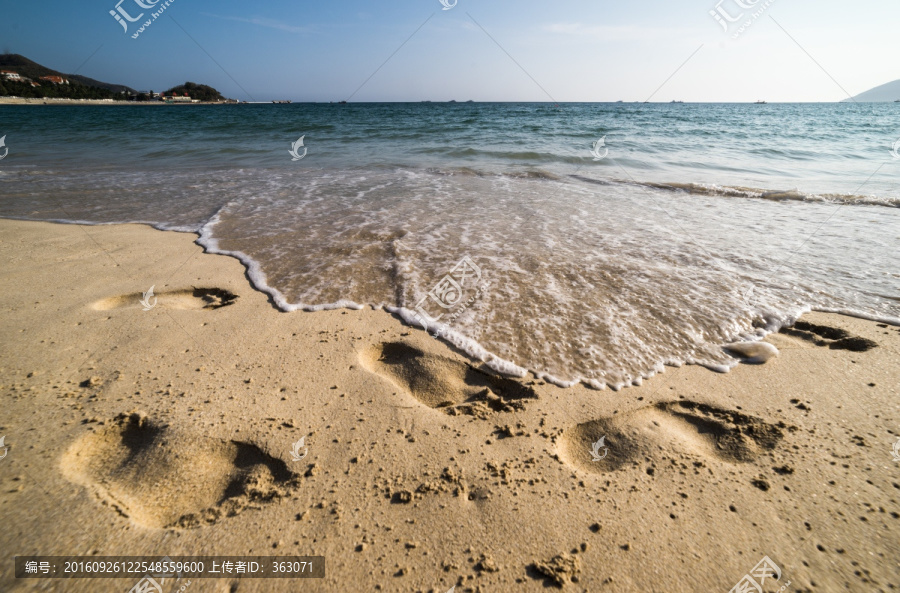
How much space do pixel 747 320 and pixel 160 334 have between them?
15.8 ft

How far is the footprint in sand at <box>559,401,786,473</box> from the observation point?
204cm

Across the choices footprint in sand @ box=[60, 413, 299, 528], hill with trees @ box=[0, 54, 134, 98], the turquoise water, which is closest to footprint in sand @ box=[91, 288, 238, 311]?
the turquoise water

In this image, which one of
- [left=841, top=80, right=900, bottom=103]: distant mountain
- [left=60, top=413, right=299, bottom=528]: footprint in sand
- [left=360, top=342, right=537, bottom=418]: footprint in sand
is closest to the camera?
[left=60, top=413, right=299, bottom=528]: footprint in sand

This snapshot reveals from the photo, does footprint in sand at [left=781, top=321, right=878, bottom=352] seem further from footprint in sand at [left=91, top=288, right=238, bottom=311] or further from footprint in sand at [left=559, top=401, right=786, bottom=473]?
footprint in sand at [left=91, top=288, right=238, bottom=311]

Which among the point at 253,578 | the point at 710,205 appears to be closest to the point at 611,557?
the point at 253,578

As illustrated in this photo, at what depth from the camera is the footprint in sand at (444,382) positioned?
236 centimetres

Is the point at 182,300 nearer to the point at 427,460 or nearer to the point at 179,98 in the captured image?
the point at 427,460

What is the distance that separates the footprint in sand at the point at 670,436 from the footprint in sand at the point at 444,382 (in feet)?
1.38

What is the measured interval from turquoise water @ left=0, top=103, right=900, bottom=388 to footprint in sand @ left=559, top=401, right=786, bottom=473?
363mm

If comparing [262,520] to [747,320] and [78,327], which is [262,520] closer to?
[78,327]

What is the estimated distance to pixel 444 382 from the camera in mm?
2555

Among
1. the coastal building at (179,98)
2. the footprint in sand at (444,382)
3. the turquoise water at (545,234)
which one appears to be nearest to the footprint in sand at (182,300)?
the turquoise water at (545,234)

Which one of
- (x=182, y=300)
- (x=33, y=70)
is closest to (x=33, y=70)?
(x=33, y=70)

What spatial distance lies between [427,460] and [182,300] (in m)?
2.93
